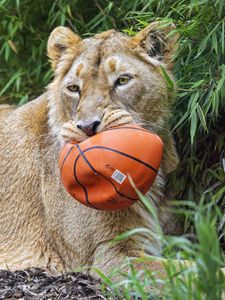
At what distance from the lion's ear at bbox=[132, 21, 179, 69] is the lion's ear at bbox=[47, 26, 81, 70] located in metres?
0.51

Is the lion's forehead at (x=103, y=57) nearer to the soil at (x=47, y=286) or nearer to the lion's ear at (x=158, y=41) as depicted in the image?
the lion's ear at (x=158, y=41)

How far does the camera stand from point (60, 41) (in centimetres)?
608

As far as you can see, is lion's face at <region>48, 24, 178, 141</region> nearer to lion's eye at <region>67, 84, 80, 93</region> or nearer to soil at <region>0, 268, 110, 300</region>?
lion's eye at <region>67, 84, 80, 93</region>

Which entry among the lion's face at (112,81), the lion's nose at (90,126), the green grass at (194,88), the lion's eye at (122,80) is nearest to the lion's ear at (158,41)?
the lion's face at (112,81)

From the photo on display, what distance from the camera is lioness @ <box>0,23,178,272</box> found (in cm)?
548

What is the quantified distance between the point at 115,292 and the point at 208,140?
2.06m

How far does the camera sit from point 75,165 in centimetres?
495

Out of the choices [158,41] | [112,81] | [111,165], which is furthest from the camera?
[158,41]

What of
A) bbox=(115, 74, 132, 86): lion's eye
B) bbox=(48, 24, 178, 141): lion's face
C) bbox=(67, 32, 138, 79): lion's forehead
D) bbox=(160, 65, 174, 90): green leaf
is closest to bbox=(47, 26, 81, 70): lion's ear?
bbox=(48, 24, 178, 141): lion's face

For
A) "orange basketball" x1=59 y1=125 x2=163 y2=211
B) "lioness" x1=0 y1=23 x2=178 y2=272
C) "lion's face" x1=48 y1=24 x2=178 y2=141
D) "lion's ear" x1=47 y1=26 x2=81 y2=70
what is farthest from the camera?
"lion's ear" x1=47 y1=26 x2=81 y2=70

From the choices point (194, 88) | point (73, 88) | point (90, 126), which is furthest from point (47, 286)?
point (194, 88)

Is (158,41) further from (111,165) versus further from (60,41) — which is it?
(111,165)

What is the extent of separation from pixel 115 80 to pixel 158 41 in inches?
20.6

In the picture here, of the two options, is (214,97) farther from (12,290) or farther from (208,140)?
(12,290)
